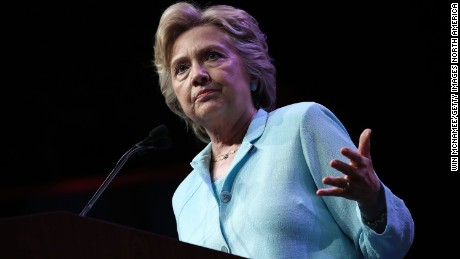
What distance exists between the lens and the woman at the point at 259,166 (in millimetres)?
1557

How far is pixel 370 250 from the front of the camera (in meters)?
1.61

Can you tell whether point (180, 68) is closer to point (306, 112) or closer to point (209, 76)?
point (209, 76)

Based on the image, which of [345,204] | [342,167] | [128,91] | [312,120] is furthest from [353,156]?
[128,91]

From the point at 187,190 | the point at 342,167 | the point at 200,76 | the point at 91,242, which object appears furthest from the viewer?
the point at 187,190

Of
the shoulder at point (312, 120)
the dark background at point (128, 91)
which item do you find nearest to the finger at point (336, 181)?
the shoulder at point (312, 120)

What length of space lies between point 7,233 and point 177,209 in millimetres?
1051

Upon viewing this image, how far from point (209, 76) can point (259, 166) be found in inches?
15.5

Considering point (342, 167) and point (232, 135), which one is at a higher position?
point (342, 167)

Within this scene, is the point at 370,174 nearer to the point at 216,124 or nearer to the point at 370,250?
the point at 370,250

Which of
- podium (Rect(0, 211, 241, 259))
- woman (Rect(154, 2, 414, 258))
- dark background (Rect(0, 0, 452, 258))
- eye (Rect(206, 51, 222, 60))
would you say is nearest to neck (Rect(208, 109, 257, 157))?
woman (Rect(154, 2, 414, 258))

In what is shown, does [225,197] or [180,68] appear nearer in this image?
[225,197]

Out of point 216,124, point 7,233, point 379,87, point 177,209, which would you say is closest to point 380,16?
point 379,87

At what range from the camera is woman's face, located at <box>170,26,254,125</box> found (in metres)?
2.11

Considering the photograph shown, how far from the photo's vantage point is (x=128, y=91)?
3799mm
